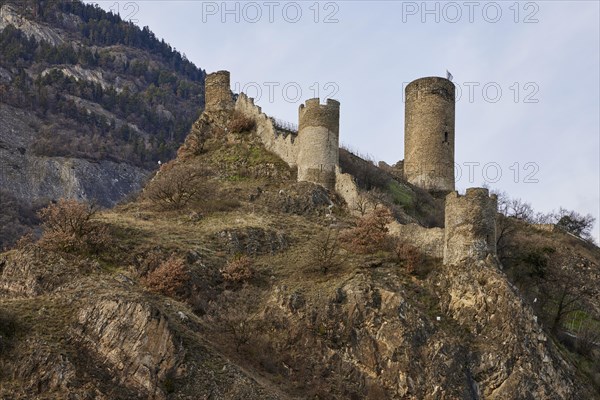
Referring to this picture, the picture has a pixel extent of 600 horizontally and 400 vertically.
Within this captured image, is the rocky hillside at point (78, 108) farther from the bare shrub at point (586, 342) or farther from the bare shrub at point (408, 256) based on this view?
the bare shrub at point (586, 342)

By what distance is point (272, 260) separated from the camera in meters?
40.0

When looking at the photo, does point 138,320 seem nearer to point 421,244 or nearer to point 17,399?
point 17,399

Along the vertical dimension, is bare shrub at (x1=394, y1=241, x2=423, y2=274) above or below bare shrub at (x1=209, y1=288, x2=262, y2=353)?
above

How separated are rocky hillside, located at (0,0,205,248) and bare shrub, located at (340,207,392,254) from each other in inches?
2005

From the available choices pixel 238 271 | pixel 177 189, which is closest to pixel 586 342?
pixel 238 271

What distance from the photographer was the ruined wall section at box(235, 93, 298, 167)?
4900 centimetres

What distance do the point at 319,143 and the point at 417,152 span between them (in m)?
15.0

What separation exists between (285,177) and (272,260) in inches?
Answer: 349

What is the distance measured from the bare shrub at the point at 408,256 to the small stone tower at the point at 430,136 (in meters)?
20.8

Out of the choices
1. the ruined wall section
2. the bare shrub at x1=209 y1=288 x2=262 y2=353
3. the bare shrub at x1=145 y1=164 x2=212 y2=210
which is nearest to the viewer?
the bare shrub at x1=209 y1=288 x2=262 y2=353

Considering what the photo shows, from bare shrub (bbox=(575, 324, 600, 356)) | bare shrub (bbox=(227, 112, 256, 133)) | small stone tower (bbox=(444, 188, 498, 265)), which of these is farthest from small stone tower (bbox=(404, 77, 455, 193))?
small stone tower (bbox=(444, 188, 498, 265))

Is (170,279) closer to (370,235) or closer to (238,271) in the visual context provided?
(238,271)

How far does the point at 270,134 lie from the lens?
51062 mm

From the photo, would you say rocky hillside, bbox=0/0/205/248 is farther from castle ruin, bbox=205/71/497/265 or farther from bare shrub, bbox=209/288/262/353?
bare shrub, bbox=209/288/262/353
